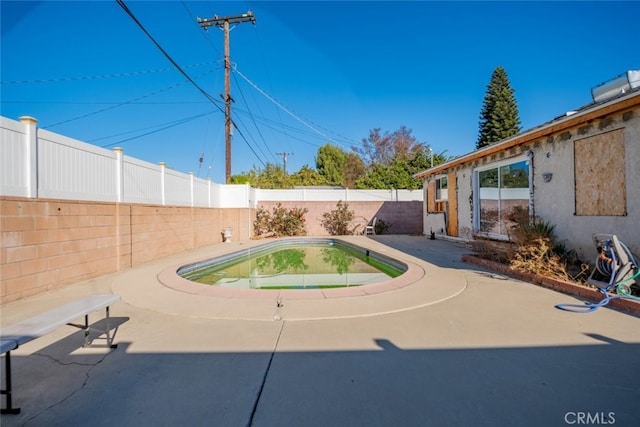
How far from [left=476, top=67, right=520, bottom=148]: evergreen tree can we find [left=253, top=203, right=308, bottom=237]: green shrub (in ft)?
68.8

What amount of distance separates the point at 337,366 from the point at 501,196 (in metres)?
8.27

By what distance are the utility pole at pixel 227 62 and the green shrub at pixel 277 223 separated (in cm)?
249

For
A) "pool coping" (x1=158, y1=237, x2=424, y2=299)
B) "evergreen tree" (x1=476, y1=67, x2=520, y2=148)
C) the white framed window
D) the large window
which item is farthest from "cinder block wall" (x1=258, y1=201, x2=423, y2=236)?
"evergreen tree" (x1=476, y1=67, x2=520, y2=148)

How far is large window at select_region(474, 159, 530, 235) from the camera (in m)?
7.56

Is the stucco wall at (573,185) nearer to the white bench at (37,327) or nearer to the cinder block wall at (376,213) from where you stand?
the white bench at (37,327)

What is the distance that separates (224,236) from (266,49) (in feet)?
34.6

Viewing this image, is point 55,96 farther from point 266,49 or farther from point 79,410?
point 79,410

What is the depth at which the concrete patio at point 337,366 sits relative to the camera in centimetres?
195

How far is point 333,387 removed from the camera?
87.5 inches

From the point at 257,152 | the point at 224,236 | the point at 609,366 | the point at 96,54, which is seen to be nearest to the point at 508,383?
the point at 609,366

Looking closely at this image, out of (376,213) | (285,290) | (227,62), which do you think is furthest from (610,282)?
(227,62)

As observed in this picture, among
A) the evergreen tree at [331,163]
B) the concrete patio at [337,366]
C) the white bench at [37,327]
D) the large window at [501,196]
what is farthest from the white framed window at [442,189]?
the evergreen tree at [331,163]

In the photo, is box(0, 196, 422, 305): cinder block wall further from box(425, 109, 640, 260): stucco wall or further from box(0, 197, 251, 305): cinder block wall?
box(425, 109, 640, 260): stucco wall

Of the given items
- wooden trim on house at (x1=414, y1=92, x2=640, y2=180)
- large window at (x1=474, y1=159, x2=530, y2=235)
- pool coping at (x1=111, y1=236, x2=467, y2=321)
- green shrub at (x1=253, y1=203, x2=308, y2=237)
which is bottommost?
pool coping at (x1=111, y1=236, x2=467, y2=321)
